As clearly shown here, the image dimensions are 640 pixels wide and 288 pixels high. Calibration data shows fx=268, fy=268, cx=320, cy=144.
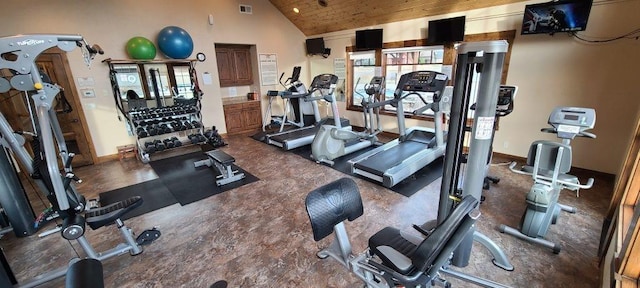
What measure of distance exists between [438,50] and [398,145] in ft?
7.23

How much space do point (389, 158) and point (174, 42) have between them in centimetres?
477

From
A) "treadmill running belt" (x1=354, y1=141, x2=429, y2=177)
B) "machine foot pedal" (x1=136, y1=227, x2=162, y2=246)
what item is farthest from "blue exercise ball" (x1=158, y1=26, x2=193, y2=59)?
"treadmill running belt" (x1=354, y1=141, x2=429, y2=177)

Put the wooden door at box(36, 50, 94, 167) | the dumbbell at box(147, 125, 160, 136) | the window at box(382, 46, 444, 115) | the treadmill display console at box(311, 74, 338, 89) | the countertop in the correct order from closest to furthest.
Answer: the wooden door at box(36, 50, 94, 167), the dumbbell at box(147, 125, 160, 136), the window at box(382, 46, 444, 115), the treadmill display console at box(311, 74, 338, 89), the countertop

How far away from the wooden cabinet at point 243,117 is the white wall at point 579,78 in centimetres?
533

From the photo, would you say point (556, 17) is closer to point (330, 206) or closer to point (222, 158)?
point (330, 206)

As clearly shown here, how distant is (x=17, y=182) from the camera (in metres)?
2.87

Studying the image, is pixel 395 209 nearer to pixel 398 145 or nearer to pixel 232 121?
pixel 398 145

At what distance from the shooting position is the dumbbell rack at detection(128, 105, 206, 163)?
17.4ft

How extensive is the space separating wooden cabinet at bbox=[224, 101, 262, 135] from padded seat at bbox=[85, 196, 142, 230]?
15.0 feet

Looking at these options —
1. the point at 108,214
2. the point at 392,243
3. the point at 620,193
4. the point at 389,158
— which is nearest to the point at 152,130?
the point at 108,214

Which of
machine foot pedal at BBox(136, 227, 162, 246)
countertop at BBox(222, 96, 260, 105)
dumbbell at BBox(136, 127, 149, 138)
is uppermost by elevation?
countertop at BBox(222, 96, 260, 105)

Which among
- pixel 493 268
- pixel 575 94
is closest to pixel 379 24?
pixel 575 94

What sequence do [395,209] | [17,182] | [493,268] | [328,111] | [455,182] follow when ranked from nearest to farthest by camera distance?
[455,182] → [493,268] → [17,182] → [395,209] → [328,111]

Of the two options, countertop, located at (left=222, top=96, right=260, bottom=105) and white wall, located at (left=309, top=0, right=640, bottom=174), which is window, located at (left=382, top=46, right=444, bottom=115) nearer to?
white wall, located at (left=309, top=0, right=640, bottom=174)
